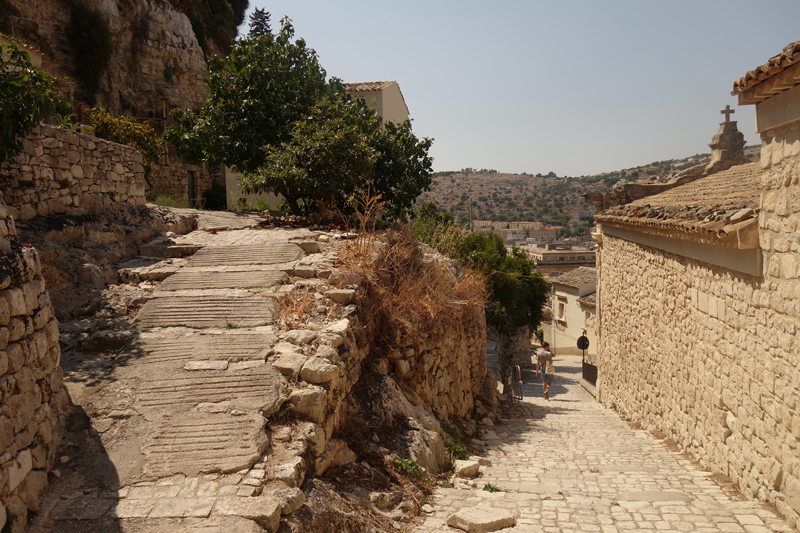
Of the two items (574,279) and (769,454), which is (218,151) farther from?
(574,279)

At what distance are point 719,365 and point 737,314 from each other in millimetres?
860

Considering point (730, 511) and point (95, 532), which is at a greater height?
point (95, 532)

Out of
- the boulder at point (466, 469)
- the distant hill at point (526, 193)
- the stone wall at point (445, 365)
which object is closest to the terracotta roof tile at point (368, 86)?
the stone wall at point (445, 365)

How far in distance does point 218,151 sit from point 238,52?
8.08 feet

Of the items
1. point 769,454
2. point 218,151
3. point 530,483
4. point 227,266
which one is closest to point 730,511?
point 769,454

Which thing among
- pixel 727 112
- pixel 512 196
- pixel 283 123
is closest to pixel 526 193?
pixel 512 196

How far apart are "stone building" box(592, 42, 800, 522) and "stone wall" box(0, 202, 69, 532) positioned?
596cm

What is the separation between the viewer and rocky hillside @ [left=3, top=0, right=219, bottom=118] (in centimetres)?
1950

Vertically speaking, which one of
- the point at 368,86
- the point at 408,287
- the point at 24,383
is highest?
the point at 368,86

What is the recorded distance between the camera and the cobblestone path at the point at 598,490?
4836 millimetres

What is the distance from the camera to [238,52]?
13.4 m

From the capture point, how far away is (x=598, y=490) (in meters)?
5.82

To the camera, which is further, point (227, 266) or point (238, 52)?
point (238, 52)

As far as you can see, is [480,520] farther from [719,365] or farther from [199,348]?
[719,365]
